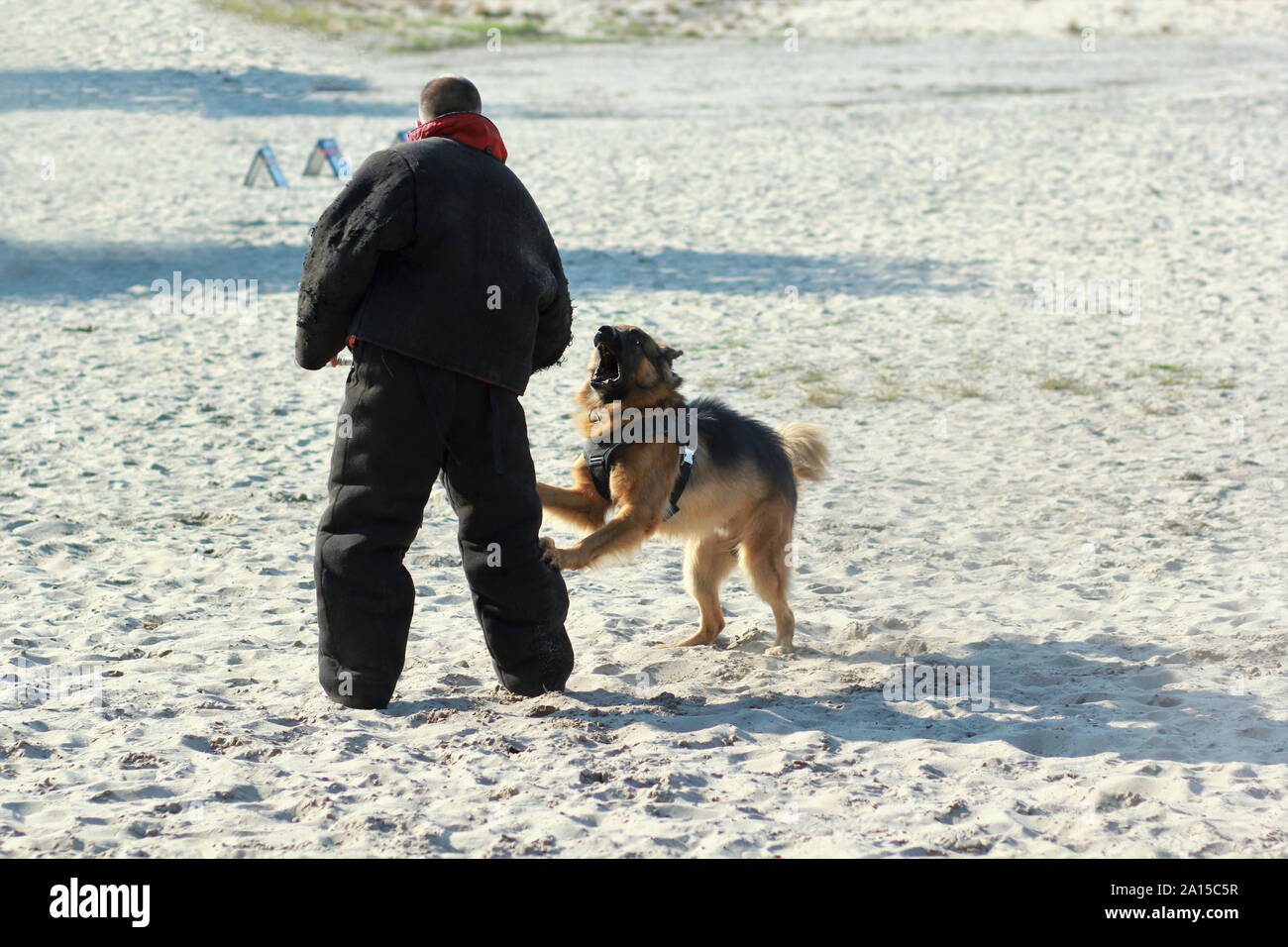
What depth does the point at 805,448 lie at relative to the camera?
677 cm

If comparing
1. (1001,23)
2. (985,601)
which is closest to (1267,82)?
(1001,23)

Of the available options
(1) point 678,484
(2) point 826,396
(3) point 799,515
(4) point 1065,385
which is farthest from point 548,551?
(4) point 1065,385

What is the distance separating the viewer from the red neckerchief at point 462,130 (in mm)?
5113

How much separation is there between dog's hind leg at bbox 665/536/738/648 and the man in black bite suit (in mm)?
1334

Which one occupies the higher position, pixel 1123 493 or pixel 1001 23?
pixel 1001 23

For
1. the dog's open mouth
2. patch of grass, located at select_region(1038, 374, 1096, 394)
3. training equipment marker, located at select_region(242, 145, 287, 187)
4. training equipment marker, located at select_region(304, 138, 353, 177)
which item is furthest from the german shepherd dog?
training equipment marker, located at select_region(242, 145, 287, 187)

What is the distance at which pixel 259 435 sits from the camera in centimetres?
947

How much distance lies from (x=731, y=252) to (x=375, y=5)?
26967mm

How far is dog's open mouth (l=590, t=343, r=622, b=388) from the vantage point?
5.65 meters

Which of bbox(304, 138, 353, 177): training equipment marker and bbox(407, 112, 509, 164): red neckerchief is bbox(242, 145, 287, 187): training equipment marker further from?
bbox(407, 112, 509, 164): red neckerchief

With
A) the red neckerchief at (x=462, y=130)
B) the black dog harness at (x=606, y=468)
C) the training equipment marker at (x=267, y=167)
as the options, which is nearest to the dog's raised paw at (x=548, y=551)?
the black dog harness at (x=606, y=468)

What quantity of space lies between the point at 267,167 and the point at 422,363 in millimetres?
14578

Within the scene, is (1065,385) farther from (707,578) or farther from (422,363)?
(422,363)
